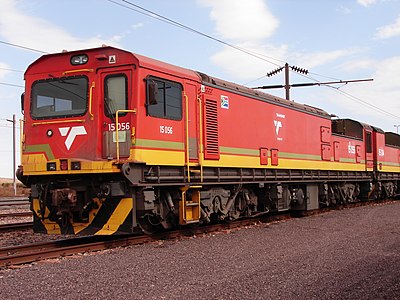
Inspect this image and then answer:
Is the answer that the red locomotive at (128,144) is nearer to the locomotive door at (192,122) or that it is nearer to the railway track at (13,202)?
the locomotive door at (192,122)

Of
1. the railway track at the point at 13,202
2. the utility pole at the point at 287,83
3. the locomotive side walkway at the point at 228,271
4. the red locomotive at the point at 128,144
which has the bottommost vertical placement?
the locomotive side walkway at the point at 228,271

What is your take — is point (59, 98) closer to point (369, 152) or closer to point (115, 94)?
point (115, 94)

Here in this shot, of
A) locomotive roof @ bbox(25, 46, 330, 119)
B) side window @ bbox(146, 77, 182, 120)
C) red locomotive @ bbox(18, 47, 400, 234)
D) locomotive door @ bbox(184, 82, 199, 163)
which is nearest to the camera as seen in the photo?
red locomotive @ bbox(18, 47, 400, 234)

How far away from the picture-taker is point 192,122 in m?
11.1

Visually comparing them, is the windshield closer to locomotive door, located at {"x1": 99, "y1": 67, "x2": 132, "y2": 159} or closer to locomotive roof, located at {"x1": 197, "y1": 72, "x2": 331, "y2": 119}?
locomotive door, located at {"x1": 99, "y1": 67, "x2": 132, "y2": 159}


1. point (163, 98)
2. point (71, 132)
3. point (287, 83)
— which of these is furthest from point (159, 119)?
point (287, 83)

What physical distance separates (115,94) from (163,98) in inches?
41.0

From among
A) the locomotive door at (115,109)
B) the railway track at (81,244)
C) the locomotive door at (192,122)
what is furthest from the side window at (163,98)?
the railway track at (81,244)

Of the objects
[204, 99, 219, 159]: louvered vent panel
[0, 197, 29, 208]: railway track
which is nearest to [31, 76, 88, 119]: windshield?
[204, 99, 219, 159]: louvered vent panel

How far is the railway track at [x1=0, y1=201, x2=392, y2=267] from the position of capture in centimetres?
811

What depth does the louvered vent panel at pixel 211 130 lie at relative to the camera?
454 inches

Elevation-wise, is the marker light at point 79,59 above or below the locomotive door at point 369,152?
above

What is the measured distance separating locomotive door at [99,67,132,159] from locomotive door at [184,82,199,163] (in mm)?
1654

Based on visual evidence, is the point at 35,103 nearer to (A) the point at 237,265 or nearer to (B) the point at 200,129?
(B) the point at 200,129
